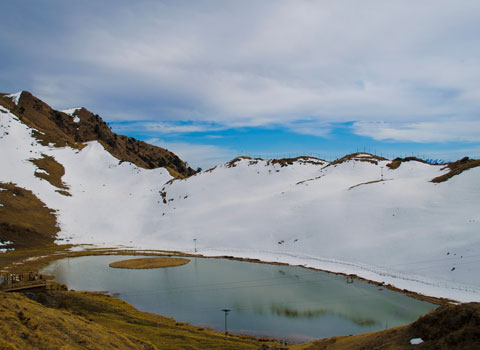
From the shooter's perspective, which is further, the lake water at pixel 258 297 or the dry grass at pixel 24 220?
the dry grass at pixel 24 220

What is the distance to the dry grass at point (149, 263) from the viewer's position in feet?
226

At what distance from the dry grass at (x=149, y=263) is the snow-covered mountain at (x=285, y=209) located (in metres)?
11.7

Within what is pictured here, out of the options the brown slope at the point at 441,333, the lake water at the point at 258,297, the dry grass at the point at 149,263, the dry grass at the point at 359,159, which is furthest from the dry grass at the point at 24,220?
the dry grass at the point at 359,159

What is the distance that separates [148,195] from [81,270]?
65.7m

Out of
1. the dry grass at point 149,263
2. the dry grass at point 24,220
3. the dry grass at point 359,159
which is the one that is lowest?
the dry grass at point 149,263

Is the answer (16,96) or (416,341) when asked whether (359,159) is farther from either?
(16,96)

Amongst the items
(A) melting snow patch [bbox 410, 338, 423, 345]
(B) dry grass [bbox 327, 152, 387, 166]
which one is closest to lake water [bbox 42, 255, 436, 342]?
(A) melting snow patch [bbox 410, 338, 423, 345]

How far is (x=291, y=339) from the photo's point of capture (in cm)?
3341

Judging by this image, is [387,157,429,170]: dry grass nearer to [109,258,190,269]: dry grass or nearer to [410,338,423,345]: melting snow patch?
[109,258,190,269]: dry grass

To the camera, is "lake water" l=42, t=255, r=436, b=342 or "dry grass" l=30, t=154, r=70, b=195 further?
"dry grass" l=30, t=154, r=70, b=195

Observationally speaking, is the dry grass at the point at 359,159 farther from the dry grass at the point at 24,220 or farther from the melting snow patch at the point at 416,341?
the melting snow patch at the point at 416,341

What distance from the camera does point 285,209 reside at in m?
90.4

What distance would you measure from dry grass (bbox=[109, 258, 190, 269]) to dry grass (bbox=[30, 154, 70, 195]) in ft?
204

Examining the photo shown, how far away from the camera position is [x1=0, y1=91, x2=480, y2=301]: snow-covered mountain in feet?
181
